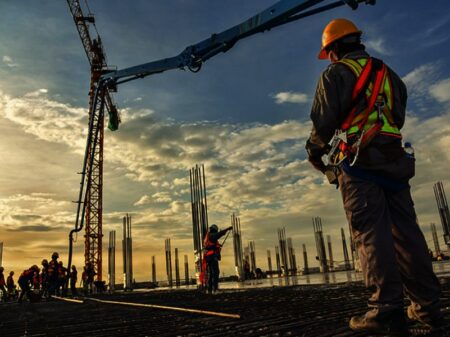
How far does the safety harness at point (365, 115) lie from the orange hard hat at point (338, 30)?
240 mm

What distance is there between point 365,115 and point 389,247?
29.8 inches

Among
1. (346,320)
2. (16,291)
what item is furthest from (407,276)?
(16,291)

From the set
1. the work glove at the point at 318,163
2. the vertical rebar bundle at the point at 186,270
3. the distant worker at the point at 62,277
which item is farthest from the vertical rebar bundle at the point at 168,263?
the work glove at the point at 318,163

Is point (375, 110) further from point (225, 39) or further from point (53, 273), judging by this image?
point (53, 273)

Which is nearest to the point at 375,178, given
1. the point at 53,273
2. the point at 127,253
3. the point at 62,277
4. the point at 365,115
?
the point at 365,115

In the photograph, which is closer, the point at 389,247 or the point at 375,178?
the point at 389,247

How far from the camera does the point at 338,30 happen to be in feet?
8.20

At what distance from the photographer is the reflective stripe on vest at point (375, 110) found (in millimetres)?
2260

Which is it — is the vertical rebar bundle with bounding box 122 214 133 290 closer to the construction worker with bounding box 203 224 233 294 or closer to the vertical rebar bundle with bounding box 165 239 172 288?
the vertical rebar bundle with bounding box 165 239 172 288

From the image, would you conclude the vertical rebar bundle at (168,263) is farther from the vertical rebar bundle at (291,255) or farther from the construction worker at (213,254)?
the construction worker at (213,254)

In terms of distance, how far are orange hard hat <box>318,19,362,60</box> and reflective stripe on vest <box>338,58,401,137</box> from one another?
215mm

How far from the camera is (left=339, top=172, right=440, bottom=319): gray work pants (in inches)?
81.4

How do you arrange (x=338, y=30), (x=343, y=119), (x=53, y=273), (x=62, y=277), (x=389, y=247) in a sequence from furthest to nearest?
(x=62, y=277) < (x=53, y=273) < (x=338, y=30) < (x=343, y=119) < (x=389, y=247)

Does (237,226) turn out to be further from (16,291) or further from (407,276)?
(407,276)
